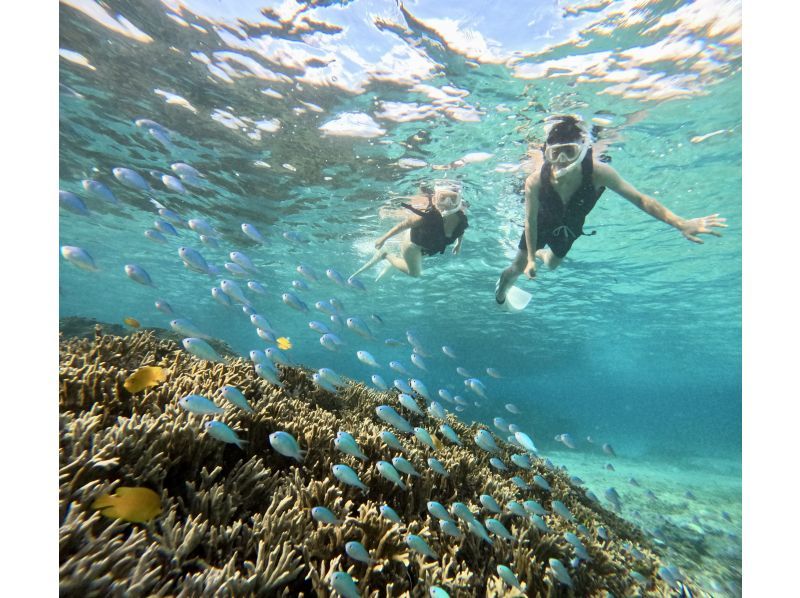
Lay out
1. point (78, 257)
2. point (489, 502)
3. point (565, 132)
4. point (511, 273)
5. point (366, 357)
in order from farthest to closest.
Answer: point (511, 273) → point (565, 132) → point (366, 357) → point (78, 257) → point (489, 502)

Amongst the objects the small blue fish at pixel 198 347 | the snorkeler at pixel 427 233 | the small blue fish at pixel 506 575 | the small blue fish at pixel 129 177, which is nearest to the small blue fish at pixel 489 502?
the small blue fish at pixel 506 575

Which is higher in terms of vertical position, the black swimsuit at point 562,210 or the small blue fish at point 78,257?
the black swimsuit at point 562,210

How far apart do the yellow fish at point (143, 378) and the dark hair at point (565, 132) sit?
9.80 metres

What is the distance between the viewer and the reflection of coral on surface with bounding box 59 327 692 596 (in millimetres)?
2179

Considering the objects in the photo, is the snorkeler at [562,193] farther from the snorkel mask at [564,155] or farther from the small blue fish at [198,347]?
the small blue fish at [198,347]

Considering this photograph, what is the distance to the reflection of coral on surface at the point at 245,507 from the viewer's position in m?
2.18

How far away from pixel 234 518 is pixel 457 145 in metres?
12.3

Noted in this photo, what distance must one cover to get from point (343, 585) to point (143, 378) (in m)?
2.81

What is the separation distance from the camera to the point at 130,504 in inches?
92.0

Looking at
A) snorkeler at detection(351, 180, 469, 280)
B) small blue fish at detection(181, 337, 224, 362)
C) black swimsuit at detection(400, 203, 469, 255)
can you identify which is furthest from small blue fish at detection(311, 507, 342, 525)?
black swimsuit at detection(400, 203, 469, 255)

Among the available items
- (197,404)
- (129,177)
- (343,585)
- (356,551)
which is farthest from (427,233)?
(343,585)

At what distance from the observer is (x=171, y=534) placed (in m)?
2.34

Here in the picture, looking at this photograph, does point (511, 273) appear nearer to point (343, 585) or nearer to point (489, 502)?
point (489, 502)
